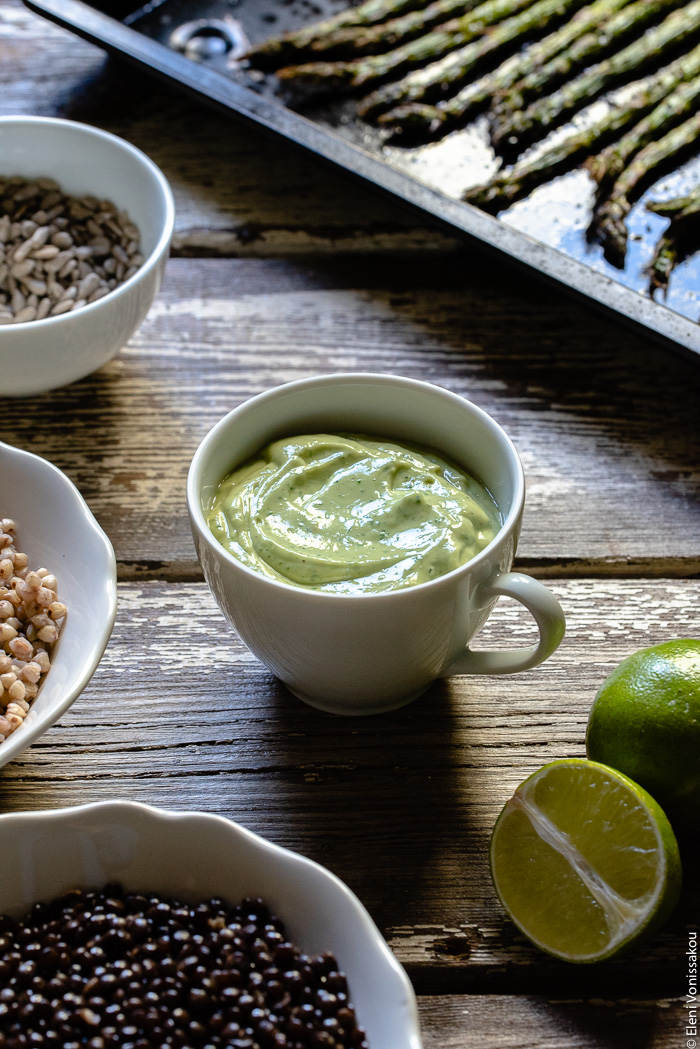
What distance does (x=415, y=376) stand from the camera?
5.97 ft

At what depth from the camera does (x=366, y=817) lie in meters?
1.23

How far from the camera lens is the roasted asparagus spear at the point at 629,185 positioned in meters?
1.90

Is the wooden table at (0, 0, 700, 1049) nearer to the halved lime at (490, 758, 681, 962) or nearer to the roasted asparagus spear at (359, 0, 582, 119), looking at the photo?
the halved lime at (490, 758, 681, 962)

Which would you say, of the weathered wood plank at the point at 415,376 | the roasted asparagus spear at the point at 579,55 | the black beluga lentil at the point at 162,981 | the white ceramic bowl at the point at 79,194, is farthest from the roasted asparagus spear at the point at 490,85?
the black beluga lentil at the point at 162,981

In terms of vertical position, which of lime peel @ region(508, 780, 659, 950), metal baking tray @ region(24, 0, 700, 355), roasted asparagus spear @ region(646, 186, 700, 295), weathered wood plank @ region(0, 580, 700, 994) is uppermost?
roasted asparagus spear @ region(646, 186, 700, 295)

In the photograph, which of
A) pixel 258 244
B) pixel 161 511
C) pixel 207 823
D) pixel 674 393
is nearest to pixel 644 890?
pixel 207 823

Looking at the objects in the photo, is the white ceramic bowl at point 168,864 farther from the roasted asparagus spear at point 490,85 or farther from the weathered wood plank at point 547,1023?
the roasted asparagus spear at point 490,85

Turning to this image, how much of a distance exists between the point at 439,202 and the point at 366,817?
114cm

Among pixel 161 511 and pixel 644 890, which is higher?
pixel 644 890

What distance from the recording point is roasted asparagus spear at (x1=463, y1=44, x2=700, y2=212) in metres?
2.01

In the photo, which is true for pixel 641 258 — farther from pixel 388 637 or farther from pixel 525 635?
pixel 388 637

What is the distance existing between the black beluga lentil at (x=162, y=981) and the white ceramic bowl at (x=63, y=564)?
0.63ft

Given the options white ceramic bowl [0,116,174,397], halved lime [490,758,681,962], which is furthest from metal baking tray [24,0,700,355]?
halved lime [490,758,681,962]

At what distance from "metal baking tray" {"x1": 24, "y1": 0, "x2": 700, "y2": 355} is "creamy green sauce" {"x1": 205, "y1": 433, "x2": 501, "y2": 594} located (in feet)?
1.94
